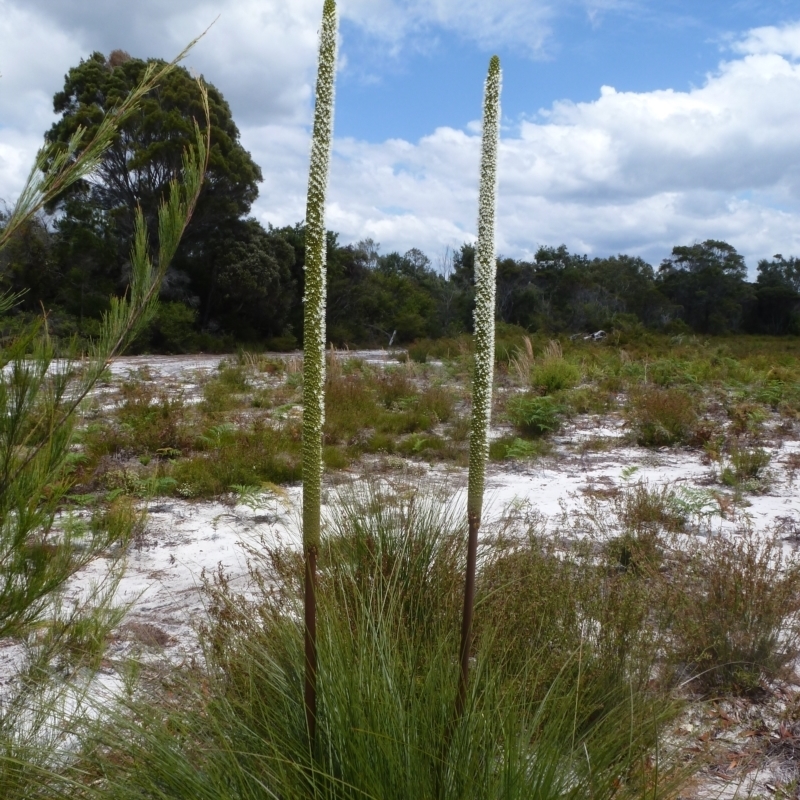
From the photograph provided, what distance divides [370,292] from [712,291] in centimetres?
2365

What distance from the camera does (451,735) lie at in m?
2.02

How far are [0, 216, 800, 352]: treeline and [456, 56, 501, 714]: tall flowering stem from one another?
1071 centimetres

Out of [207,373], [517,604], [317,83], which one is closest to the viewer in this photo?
[317,83]

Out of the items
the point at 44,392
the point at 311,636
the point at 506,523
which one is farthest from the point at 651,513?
the point at 44,392

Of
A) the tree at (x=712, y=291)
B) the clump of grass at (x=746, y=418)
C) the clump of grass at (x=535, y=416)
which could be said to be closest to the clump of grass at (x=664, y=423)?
the clump of grass at (x=746, y=418)

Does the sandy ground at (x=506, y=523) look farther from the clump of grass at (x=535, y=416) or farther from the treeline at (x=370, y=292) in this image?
the treeline at (x=370, y=292)

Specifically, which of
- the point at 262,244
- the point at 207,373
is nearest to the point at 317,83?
the point at 207,373

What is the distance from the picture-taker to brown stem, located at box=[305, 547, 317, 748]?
1735mm

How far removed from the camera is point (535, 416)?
371 inches

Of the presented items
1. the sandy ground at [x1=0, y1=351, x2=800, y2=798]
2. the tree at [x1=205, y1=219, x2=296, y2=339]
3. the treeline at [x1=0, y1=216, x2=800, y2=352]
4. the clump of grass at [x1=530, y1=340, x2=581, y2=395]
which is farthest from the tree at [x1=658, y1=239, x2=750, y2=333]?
the sandy ground at [x1=0, y1=351, x2=800, y2=798]

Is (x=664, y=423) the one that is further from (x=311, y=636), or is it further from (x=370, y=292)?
(x=370, y=292)

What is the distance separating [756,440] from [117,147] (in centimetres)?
2023

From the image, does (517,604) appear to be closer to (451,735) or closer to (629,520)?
(451,735)

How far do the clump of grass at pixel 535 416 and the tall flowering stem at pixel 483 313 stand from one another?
24.5 ft
